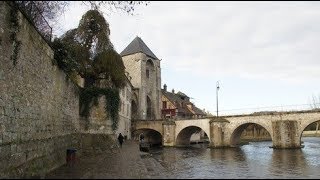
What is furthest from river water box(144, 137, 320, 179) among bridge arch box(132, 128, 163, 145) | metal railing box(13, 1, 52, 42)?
bridge arch box(132, 128, 163, 145)

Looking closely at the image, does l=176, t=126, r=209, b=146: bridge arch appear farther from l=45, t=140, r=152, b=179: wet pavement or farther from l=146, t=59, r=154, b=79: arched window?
l=45, t=140, r=152, b=179: wet pavement

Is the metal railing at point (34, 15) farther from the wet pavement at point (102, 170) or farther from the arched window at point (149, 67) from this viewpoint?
the arched window at point (149, 67)

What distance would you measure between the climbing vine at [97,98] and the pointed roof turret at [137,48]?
107 feet

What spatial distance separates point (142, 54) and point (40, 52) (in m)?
42.3

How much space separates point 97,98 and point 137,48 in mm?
34576

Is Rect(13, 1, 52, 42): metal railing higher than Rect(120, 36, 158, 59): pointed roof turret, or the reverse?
Rect(120, 36, 158, 59): pointed roof turret

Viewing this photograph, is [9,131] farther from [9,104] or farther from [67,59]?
[67,59]

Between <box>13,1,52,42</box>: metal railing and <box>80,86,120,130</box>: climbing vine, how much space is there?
218 inches

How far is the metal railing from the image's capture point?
35.4 feet

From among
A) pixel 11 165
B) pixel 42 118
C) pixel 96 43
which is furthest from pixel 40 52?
pixel 96 43

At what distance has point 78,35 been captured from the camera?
958 inches

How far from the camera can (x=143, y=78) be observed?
54.4 m

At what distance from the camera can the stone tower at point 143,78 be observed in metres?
53.2

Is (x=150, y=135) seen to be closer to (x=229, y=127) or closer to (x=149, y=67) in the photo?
(x=149, y=67)
